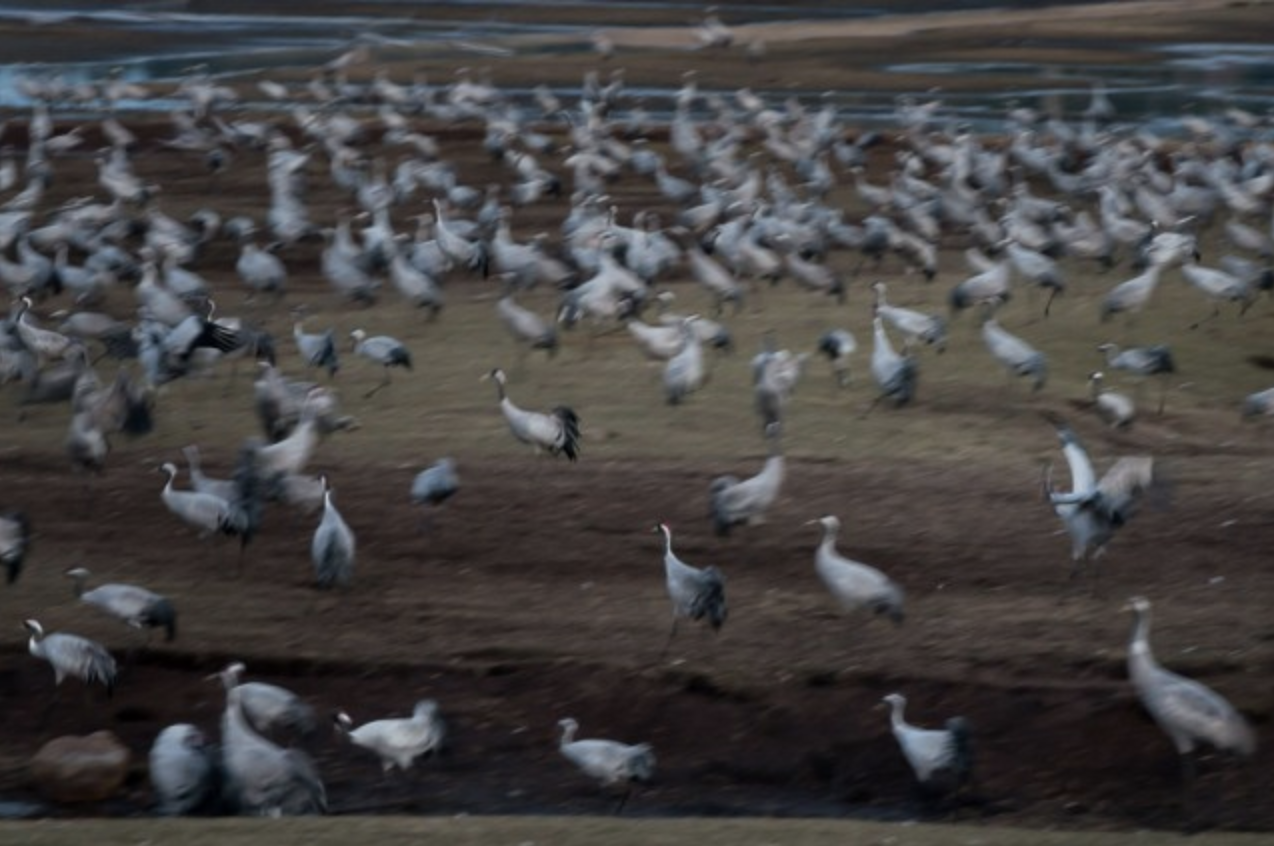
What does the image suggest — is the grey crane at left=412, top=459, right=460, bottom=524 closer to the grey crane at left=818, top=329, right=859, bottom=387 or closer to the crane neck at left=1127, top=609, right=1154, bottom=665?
the crane neck at left=1127, top=609, right=1154, bottom=665

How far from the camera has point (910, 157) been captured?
27.7m

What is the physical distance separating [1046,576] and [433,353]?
6653 millimetres

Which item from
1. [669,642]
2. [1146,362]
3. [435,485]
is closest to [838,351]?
[1146,362]

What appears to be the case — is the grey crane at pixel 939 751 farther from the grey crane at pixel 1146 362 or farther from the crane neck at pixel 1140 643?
the grey crane at pixel 1146 362

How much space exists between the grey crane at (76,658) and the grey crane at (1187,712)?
4.58 m

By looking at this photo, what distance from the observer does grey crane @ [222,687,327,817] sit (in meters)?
9.77

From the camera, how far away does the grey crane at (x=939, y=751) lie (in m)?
10.3

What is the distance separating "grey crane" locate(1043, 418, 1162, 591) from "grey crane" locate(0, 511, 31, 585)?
16.9 feet

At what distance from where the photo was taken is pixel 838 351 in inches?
682

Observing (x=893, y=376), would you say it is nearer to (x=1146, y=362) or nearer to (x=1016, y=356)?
(x=1016, y=356)

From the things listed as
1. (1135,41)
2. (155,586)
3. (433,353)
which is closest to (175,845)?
(155,586)

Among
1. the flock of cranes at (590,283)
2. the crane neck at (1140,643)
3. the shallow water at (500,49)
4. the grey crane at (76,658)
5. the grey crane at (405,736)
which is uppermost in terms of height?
the crane neck at (1140,643)

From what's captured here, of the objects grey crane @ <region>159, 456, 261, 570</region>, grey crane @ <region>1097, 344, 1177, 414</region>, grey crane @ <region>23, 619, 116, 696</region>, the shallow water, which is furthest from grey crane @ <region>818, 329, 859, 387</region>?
the shallow water

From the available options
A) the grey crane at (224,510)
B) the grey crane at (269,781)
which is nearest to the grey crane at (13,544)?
the grey crane at (224,510)
